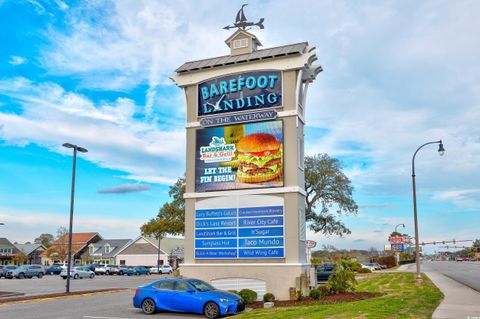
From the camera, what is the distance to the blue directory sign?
22250mm

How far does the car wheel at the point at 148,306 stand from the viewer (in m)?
18.8

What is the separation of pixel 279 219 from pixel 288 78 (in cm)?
666

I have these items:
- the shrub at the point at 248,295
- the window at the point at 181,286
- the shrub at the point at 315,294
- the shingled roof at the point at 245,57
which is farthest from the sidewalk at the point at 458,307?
the shingled roof at the point at 245,57

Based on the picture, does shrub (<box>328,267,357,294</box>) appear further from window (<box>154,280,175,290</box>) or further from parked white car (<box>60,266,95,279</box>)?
parked white car (<box>60,266,95,279</box>)

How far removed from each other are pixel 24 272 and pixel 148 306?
42285 mm

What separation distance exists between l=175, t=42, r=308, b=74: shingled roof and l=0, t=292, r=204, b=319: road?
1202cm

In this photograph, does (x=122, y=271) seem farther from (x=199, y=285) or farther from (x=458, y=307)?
(x=458, y=307)

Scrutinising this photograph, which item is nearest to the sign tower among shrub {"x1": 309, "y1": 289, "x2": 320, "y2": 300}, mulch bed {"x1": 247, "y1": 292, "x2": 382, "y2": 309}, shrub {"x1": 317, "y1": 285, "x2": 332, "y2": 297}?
mulch bed {"x1": 247, "y1": 292, "x2": 382, "y2": 309}

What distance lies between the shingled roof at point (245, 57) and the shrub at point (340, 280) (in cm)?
1031

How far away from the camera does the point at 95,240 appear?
10794 centimetres

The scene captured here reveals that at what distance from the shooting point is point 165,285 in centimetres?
1902

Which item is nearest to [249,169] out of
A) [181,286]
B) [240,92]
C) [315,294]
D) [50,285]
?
[240,92]

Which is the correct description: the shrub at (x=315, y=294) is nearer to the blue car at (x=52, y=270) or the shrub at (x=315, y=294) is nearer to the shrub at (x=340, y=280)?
the shrub at (x=340, y=280)

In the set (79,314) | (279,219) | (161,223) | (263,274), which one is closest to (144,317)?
(79,314)
